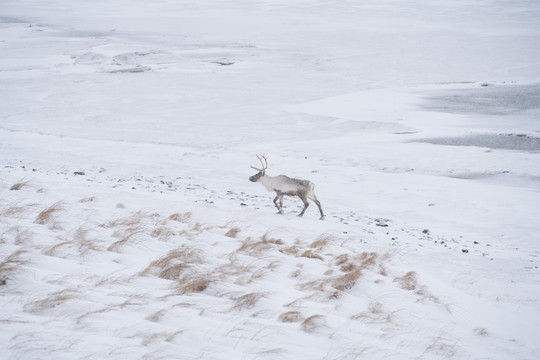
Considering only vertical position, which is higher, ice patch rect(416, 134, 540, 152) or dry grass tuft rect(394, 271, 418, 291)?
dry grass tuft rect(394, 271, 418, 291)

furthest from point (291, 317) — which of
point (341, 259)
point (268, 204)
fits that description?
point (268, 204)

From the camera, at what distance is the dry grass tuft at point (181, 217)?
8.54 m

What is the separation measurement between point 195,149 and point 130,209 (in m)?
7.89

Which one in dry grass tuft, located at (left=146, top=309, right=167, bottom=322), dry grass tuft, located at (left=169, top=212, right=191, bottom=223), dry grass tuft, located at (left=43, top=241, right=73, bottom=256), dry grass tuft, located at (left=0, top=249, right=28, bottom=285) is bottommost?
dry grass tuft, located at (left=169, top=212, right=191, bottom=223)

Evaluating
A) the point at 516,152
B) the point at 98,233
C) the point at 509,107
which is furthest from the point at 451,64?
the point at 98,233

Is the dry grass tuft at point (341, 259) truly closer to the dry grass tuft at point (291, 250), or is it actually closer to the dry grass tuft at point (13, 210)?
the dry grass tuft at point (291, 250)

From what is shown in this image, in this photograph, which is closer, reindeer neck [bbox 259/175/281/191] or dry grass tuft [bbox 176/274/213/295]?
dry grass tuft [bbox 176/274/213/295]

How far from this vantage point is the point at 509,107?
843 inches

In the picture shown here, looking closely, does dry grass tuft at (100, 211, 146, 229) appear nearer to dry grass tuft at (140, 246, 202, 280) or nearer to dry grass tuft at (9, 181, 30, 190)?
dry grass tuft at (140, 246, 202, 280)

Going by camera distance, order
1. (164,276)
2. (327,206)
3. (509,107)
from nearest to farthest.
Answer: (164,276) < (327,206) < (509,107)

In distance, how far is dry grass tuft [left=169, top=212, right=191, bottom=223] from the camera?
28.0 ft

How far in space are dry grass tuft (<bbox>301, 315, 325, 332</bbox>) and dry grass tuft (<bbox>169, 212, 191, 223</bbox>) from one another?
14.6 feet

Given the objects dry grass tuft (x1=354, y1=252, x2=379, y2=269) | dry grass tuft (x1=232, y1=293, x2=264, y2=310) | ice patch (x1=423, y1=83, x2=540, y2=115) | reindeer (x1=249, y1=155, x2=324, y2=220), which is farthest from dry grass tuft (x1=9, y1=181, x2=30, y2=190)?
ice patch (x1=423, y1=83, x2=540, y2=115)

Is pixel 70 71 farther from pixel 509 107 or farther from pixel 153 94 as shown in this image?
pixel 509 107
